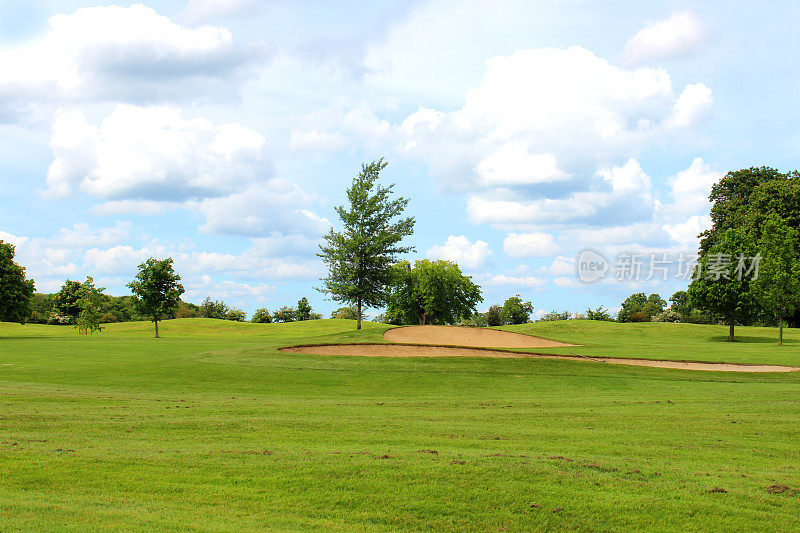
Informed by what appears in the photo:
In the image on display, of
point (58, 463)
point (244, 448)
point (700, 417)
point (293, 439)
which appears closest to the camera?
point (58, 463)

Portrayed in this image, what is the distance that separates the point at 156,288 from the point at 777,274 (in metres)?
56.2

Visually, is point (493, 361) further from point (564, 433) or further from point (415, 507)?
point (415, 507)

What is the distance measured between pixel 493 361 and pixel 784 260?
116 ft

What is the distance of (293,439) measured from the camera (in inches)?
426

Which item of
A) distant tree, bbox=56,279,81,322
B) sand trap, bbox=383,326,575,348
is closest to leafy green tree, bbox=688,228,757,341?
sand trap, bbox=383,326,575,348

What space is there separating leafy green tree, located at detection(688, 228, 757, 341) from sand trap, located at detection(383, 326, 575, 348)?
65.9 feet

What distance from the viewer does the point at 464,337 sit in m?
41.5

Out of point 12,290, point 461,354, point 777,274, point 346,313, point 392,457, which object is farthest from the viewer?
point 346,313

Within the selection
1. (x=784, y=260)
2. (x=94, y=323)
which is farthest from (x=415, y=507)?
(x=94, y=323)

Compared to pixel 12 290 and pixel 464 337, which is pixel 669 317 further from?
pixel 12 290

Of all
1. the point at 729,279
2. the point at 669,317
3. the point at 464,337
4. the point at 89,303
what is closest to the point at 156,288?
the point at 89,303

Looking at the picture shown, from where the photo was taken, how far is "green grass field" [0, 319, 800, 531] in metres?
7.02

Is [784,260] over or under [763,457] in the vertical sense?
over

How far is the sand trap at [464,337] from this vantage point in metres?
39.1
